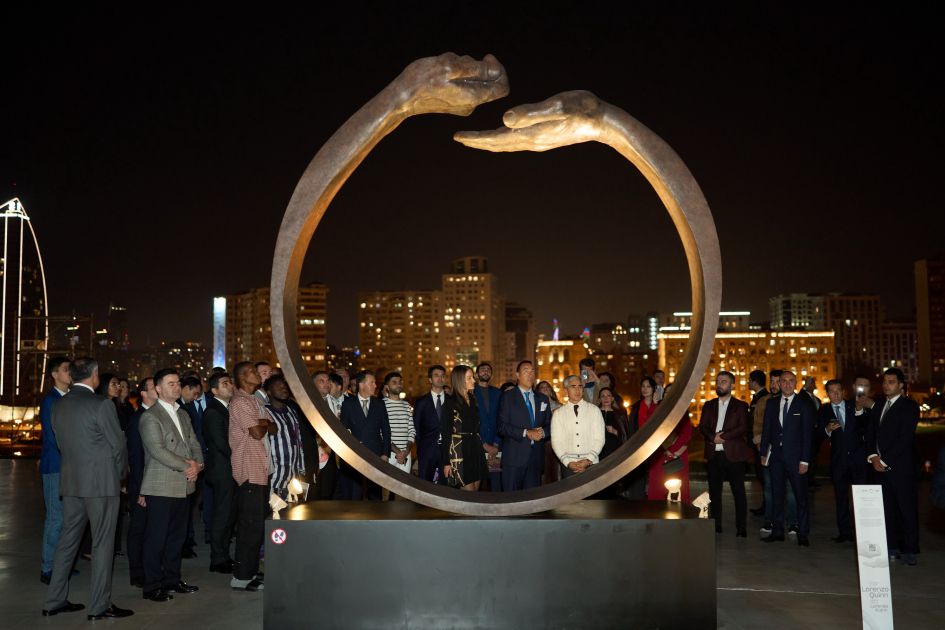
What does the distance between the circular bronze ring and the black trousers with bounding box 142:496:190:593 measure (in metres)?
1.62

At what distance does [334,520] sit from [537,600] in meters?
1.44

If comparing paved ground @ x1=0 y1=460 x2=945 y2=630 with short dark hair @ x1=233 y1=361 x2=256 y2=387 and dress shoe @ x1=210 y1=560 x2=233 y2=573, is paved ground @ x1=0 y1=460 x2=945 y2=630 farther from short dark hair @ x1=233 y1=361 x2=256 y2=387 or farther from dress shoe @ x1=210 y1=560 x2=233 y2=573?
short dark hair @ x1=233 y1=361 x2=256 y2=387

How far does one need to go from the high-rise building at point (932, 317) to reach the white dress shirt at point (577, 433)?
122 m

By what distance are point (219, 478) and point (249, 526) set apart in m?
0.79

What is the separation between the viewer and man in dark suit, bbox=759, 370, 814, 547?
8.27 m

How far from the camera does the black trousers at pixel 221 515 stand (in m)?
7.02

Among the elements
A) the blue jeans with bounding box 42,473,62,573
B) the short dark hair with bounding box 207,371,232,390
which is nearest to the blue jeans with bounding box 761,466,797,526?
the short dark hair with bounding box 207,371,232,390

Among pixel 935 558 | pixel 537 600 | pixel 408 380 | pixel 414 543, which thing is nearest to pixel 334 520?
pixel 414 543

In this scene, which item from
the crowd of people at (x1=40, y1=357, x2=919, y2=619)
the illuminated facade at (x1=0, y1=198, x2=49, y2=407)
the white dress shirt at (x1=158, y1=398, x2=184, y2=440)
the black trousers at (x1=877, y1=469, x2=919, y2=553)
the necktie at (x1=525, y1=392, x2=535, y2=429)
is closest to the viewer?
the crowd of people at (x1=40, y1=357, x2=919, y2=619)

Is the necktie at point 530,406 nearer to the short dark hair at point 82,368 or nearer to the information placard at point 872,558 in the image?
the information placard at point 872,558

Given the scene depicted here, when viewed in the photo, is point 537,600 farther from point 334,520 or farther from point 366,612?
point 334,520

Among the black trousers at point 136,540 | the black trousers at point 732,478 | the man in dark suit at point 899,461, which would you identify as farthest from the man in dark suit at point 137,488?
the man in dark suit at point 899,461

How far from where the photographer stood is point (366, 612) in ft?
16.9

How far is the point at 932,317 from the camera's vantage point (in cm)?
11394
